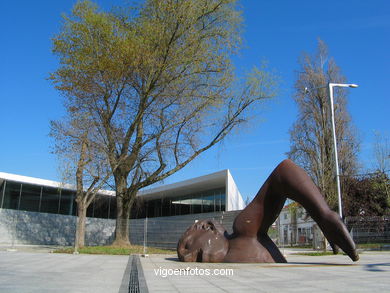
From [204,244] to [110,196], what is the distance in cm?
2954

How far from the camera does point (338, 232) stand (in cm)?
881

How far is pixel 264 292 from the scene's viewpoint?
16.9 feet

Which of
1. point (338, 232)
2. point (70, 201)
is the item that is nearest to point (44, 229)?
point (70, 201)

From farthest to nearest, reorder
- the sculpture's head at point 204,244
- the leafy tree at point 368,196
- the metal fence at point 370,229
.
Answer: the leafy tree at point 368,196 → the metal fence at point 370,229 → the sculpture's head at point 204,244

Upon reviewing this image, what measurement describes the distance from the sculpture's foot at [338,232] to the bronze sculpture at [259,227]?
395 mm

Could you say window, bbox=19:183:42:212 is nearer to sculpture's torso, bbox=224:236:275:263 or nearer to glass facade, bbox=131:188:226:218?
glass facade, bbox=131:188:226:218

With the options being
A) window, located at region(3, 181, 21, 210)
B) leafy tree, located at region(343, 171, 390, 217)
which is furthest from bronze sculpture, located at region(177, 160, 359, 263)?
window, located at region(3, 181, 21, 210)

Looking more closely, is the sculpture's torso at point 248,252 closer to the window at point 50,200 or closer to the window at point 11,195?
the window at point 50,200

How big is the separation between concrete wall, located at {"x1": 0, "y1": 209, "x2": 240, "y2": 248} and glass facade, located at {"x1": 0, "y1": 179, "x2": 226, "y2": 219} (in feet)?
2.99

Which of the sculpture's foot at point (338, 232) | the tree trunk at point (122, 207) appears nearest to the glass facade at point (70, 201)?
the tree trunk at point (122, 207)

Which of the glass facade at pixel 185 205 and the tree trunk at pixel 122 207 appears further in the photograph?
the glass facade at pixel 185 205

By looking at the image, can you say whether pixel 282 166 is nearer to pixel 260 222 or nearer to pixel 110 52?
pixel 260 222

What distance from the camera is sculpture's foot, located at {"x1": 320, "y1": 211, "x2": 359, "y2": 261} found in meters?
8.78

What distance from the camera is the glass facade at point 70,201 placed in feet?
105
